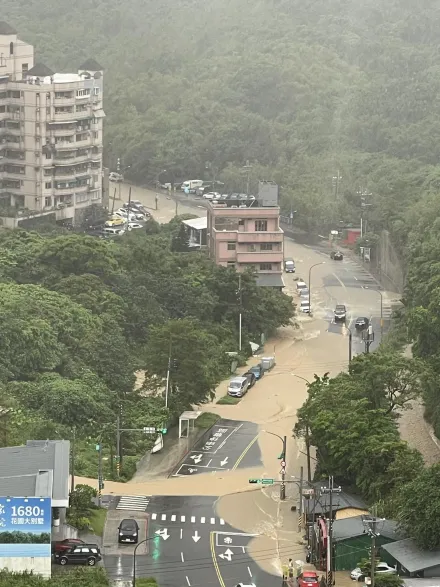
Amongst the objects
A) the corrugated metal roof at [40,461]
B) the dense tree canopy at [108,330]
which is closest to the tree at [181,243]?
the dense tree canopy at [108,330]

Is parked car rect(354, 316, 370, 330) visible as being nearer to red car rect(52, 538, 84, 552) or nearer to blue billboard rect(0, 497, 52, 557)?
red car rect(52, 538, 84, 552)

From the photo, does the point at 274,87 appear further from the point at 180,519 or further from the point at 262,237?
the point at 180,519

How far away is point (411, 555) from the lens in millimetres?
43969

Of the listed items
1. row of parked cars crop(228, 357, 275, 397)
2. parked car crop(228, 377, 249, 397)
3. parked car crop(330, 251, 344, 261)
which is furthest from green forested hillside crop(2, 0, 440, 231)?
parked car crop(228, 377, 249, 397)

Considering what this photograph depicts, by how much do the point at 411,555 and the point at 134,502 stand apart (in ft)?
28.6

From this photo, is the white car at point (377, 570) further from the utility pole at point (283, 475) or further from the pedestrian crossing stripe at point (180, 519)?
the utility pole at point (283, 475)

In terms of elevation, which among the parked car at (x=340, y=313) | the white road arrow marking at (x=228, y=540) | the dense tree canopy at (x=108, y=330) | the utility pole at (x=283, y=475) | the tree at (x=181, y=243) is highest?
the white road arrow marking at (x=228, y=540)

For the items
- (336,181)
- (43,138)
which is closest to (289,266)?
(43,138)

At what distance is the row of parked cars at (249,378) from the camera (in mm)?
63062

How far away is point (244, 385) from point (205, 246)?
770 inches

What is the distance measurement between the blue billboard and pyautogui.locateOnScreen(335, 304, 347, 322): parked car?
3336 cm

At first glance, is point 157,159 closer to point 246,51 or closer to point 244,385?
point 246,51

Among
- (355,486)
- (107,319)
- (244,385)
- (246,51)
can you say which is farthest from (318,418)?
(246,51)

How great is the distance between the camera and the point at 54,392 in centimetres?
5728
